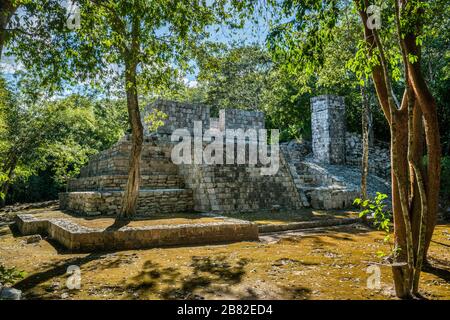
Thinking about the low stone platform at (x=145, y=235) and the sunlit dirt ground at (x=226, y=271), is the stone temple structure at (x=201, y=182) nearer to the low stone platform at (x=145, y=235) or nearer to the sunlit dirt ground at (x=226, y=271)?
the low stone platform at (x=145, y=235)

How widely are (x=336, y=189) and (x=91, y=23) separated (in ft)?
37.4

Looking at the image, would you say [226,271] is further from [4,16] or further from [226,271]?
[4,16]

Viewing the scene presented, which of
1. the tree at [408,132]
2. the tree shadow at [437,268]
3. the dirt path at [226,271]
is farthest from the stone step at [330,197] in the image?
the tree at [408,132]

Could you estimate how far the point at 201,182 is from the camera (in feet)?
38.7

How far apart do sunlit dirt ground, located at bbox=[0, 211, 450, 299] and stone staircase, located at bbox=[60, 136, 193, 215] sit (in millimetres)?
3318

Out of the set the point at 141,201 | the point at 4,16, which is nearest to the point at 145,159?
the point at 141,201

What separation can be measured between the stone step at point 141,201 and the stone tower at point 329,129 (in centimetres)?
1077

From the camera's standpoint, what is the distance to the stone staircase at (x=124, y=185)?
1034 cm

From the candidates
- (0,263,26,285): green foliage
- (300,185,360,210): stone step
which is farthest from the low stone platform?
(300,185,360,210): stone step

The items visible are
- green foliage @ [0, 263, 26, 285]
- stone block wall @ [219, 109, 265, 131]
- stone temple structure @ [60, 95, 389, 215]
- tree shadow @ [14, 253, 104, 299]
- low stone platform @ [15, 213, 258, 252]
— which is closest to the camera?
green foliage @ [0, 263, 26, 285]

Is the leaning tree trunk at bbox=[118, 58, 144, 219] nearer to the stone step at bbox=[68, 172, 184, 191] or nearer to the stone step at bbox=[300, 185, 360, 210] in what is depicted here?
the stone step at bbox=[68, 172, 184, 191]

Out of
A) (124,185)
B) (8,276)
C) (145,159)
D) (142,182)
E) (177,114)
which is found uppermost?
(177,114)

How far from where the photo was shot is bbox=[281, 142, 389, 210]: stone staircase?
13.1 m

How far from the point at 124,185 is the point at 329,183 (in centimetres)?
989
